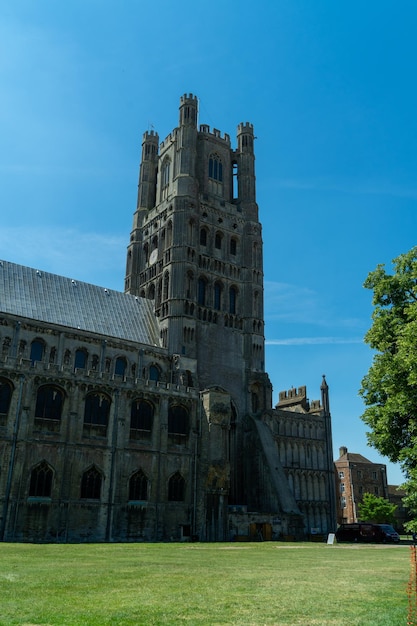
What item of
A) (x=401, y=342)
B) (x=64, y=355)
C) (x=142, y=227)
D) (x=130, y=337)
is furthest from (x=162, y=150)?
(x=401, y=342)

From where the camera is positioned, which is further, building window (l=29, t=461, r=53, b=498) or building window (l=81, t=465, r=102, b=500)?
building window (l=81, t=465, r=102, b=500)

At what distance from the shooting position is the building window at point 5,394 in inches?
1566

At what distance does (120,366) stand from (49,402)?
11.9 metres

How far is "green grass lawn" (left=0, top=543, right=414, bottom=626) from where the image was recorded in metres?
8.94

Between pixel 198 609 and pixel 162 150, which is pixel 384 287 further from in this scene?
pixel 162 150

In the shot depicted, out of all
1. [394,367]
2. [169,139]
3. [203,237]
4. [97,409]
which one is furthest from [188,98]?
[394,367]

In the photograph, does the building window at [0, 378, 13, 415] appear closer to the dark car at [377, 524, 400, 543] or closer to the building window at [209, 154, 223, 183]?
the dark car at [377, 524, 400, 543]

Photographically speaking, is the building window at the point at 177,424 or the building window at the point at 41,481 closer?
the building window at the point at 41,481

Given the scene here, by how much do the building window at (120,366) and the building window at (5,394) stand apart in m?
13.4

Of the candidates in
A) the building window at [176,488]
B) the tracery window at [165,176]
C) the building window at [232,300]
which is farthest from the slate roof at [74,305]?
the tracery window at [165,176]

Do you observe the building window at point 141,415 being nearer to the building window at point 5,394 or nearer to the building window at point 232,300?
the building window at point 5,394

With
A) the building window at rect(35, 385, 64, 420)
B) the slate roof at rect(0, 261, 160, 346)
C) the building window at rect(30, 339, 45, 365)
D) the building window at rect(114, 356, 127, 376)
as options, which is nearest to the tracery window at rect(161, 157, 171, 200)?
the slate roof at rect(0, 261, 160, 346)

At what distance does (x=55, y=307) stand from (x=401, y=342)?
37876 mm

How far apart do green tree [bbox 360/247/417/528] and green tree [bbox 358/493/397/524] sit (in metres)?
58.1
